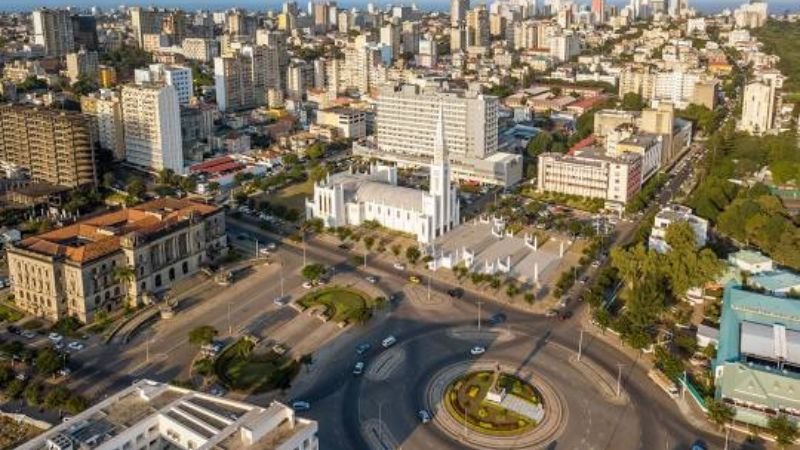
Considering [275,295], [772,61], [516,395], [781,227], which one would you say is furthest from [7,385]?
[772,61]

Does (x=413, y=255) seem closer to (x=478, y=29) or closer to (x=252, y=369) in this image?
(x=252, y=369)

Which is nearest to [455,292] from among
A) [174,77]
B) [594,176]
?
[594,176]

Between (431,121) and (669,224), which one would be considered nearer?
(669,224)

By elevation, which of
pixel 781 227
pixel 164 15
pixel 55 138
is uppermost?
pixel 164 15

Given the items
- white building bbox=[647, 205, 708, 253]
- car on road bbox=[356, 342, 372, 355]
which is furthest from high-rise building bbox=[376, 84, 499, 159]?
car on road bbox=[356, 342, 372, 355]

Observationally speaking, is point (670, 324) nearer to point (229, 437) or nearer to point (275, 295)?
point (275, 295)
